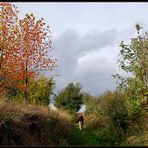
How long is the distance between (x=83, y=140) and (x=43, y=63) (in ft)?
22.3

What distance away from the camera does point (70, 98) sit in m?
54.6

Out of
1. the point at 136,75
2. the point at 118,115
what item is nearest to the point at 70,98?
the point at 118,115

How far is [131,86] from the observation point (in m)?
19.8

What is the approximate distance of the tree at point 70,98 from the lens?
176ft

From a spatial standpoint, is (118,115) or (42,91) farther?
(42,91)

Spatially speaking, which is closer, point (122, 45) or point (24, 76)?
point (122, 45)

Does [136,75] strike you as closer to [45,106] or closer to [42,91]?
[45,106]

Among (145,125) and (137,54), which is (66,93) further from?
(137,54)

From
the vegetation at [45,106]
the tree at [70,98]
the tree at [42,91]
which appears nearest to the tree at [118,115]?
the vegetation at [45,106]

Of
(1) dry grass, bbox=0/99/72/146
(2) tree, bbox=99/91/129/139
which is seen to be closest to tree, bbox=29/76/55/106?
(2) tree, bbox=99/91/129/139

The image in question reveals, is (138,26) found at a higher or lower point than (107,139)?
higher

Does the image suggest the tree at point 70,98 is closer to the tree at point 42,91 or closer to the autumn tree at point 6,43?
the tree at point 42,91

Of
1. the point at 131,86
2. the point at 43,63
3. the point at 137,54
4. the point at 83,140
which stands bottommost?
the point at 83,140

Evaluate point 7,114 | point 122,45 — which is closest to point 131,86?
point 122,45
